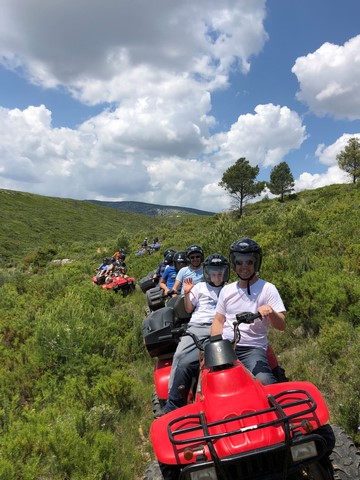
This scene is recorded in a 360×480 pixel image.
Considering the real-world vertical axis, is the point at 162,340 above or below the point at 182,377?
above

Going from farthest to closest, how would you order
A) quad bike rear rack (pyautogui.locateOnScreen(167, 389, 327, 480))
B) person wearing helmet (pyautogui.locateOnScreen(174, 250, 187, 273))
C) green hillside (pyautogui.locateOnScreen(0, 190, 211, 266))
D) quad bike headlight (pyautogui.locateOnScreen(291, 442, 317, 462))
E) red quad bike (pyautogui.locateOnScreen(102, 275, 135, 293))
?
1. green hillside (pyautogui.locateOnScreen(0, 190, 211, 266))
2. red quad bike (pyautogui.locateOnScreen(102, 275, 135, 293))
3. person wearing helmet (pyautogui.locateOnScreen(174, 250, 187, 273))
4. quad bike headlight (pyautogui.locateOnScreen(291, 442, 317, 462))
5. quad bike rear rack (pyautogui.locateOnScreen(167, 389, 327, 480))

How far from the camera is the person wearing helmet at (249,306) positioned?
12.1 ft

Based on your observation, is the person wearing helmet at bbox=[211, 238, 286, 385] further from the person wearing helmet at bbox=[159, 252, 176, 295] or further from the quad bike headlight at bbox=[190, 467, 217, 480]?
the person wearing helmet at bbox=[159, 252, 176, 295]

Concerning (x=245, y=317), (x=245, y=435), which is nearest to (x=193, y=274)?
(x=245, y=317)

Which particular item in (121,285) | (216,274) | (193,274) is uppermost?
(216,274)

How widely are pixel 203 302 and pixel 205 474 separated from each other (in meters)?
2.74

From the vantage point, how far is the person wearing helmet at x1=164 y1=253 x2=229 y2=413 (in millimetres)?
4246

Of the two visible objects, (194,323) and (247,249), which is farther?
(194,323)

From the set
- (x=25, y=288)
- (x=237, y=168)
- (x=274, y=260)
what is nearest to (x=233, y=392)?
(x=274, y=260)

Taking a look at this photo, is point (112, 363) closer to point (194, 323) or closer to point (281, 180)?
point (194, 323)

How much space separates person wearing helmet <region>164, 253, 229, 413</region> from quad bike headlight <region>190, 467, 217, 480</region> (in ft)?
5.76

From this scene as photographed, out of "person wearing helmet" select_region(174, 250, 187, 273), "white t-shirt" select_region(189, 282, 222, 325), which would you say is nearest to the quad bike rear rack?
"white t-shirt" select_region(189, 282, 222, 325)

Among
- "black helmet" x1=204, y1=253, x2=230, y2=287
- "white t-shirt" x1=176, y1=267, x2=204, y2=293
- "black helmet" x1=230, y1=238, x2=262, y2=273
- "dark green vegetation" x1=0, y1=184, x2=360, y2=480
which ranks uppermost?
"black helmet" x1=230, y1=238, x2=262, y2=273

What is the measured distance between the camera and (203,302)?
5082 mm
